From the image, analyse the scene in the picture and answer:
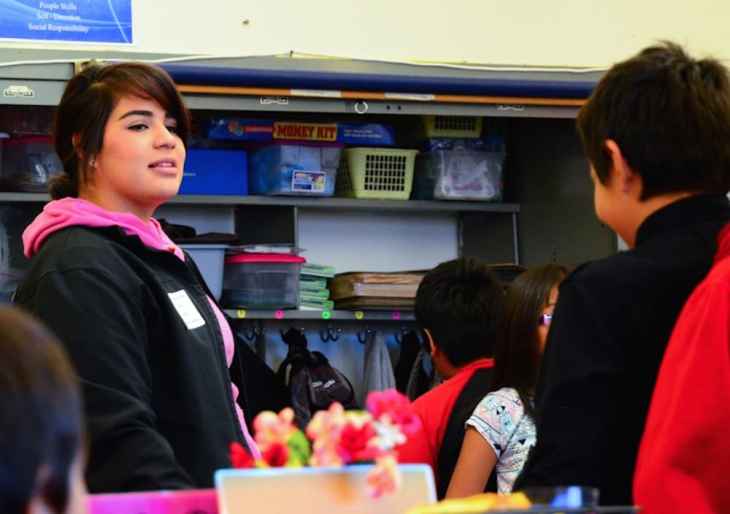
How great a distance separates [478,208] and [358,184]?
A: 481mm

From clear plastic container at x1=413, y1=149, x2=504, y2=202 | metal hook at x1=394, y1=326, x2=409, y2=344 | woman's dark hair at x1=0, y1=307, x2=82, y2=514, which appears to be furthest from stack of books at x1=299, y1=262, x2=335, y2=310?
woman's dark hair at x1=0, y1=307, x2=82, y2=514

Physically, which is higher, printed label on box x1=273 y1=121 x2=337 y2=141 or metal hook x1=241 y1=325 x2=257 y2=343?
printed label on box x1=273 y1=121 x2=337 y2=141

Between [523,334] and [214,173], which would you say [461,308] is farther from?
[214,173]

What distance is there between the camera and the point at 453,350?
3.27 m

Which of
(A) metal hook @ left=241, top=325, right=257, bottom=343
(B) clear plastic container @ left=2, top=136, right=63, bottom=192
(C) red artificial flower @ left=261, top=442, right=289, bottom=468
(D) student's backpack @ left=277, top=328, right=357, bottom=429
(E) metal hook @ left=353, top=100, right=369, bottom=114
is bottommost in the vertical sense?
(D) student's backpack @ left=277, top=328, right=357, bottom=429

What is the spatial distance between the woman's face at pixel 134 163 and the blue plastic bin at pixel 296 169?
202 centimetres

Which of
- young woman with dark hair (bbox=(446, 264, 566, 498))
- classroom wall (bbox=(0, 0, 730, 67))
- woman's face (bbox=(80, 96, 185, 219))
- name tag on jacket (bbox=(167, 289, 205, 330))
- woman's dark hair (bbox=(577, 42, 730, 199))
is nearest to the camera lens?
woman's dark hair (bbox=(577, 42, 730, 199))

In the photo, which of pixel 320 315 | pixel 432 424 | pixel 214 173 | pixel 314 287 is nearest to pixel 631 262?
pixel 432 424

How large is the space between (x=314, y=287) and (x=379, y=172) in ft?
1.67

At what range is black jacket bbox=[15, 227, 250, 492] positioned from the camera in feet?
6.24

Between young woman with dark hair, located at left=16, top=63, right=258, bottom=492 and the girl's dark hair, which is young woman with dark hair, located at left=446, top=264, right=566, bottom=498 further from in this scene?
young woman with dark hair, located at left=16, top=63, right=258, bottom=492

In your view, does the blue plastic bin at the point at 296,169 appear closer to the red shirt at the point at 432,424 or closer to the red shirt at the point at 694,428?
the red shirt at the point at 432,424

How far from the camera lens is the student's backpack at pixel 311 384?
13.9 feet

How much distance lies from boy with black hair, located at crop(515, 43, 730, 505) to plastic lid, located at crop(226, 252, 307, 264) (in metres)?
2.50
